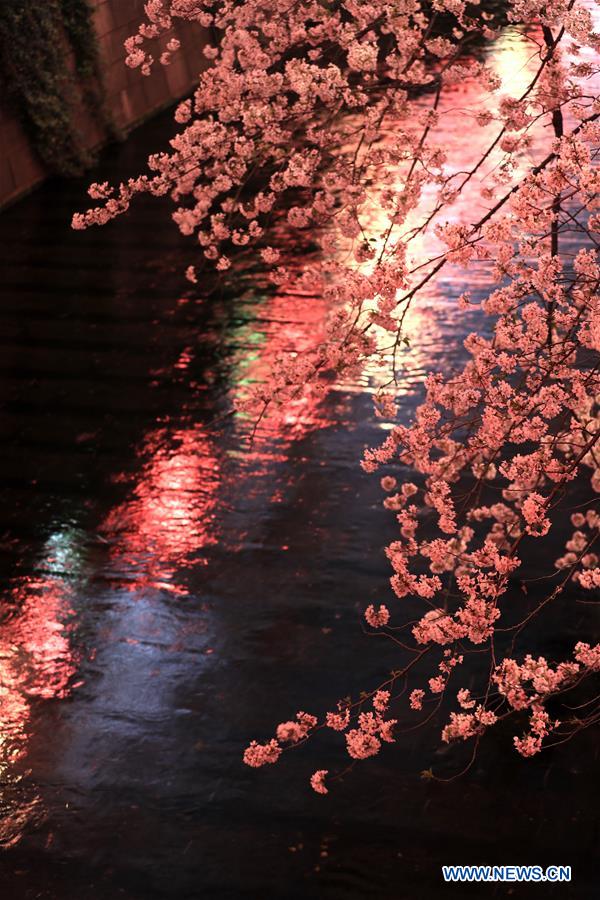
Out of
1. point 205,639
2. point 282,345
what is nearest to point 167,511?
point 205,639

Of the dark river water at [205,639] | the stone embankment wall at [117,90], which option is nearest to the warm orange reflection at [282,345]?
the dark river water at [205,639]

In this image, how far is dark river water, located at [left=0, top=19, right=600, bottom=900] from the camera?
3795mm

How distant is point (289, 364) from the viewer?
3.15m

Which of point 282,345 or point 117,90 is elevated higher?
point 117,90

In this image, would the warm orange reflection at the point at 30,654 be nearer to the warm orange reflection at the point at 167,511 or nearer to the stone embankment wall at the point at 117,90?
the warm orange reflection at the point at 167,511

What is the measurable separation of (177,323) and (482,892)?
460cm

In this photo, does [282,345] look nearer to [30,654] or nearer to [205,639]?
[205,639]

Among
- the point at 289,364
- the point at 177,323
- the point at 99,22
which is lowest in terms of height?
the point at 177,323

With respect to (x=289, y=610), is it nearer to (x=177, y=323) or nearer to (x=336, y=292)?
(x=336, y=292)

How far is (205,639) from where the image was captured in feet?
15.5

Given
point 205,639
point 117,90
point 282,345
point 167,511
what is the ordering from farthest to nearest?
point 117,90 → point 282,345 → point 167,511 → point 205,639

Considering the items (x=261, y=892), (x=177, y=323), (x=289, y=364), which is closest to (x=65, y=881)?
(x=261, y=892)

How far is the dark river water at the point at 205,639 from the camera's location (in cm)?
379

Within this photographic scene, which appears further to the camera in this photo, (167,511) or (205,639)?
(167,511)
